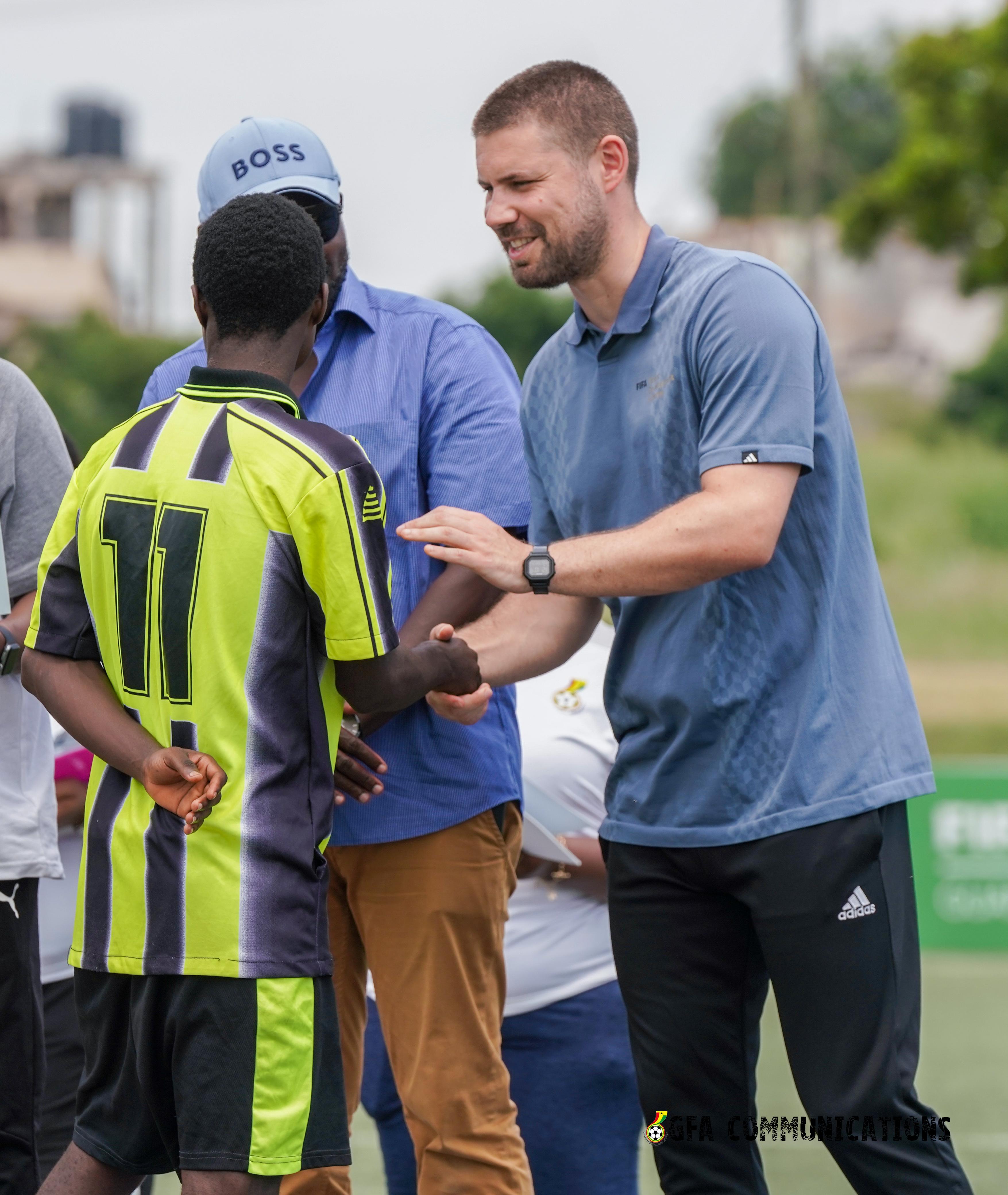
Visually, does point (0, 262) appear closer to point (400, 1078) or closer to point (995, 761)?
point (995, 761)

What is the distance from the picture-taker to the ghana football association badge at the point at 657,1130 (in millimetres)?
2736

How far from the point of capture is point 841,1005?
8.45 ft

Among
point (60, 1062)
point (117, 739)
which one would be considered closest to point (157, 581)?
point (117, 739)

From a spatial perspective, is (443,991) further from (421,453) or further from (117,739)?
(421,453)

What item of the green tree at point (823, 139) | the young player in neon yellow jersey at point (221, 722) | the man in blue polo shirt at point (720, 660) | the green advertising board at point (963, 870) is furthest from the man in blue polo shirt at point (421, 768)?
the green tree at point (823, 139)

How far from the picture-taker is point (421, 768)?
3047mm

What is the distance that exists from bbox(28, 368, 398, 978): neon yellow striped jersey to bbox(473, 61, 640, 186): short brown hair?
2.38 feet

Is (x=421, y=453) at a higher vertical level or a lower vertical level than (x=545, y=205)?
lower

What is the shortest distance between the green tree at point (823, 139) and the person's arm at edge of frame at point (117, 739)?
4651 cm

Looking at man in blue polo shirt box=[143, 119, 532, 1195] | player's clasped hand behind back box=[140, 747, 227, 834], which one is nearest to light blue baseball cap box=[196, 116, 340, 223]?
man in blue polo shirt box=[143, 119, 532, 1195]

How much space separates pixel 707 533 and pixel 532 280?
24.5 inches

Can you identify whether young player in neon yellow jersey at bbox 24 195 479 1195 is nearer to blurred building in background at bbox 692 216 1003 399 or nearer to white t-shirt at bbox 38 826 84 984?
white t-shirt at bbox 38 826 84 984

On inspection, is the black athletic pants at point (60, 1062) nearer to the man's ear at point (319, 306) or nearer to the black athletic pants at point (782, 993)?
the black athletic pants at point (782, 993)

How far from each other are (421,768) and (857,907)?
871 millimetres
